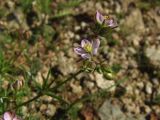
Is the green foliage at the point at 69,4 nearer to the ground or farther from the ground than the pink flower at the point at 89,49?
nearer to the ground

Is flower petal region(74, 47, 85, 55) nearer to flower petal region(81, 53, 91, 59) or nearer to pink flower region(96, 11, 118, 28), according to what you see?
flower petal region(81, 53, 91, 59)

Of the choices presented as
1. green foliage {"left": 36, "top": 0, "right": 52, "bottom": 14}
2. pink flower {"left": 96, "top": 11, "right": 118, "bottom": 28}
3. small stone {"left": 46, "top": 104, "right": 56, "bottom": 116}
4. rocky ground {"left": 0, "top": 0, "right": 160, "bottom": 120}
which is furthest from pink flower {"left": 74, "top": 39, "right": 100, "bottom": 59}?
green foliage {"left": 36, "top": 0, "right": 52, "bottom": 14}

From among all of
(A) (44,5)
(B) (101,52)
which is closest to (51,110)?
(B) (101,52)

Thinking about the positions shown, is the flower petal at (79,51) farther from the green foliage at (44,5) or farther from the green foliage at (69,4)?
the green foliage at (69,4)

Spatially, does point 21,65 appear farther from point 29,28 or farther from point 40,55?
point 29,28

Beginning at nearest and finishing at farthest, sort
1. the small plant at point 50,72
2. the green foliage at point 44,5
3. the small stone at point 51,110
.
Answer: the small plant at point 50,72
the small stone at point 51,110
the green foliage at point 44,5

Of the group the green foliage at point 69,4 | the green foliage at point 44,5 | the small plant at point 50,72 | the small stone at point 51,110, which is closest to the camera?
the small plant at point 50,72

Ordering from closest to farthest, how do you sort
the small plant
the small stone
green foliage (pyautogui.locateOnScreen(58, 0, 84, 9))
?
the small plant
the small stone
green foliage (pyautogui.locateOnScreen(58, 0, 84, 9))

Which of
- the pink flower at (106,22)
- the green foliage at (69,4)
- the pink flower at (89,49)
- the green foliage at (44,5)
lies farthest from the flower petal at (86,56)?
the green foliage at (69,4)

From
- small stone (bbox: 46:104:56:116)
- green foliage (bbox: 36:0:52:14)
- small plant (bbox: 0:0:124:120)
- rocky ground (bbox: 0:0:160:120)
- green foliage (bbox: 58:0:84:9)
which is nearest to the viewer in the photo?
small plant (bbox: 0:0:124:120)

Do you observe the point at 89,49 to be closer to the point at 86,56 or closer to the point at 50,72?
the point at 86,56
